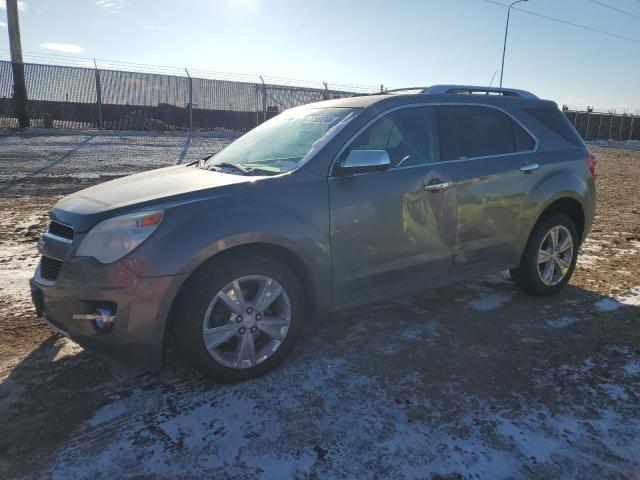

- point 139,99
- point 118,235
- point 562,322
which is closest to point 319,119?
point 118,235

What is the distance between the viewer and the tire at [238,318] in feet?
9.62

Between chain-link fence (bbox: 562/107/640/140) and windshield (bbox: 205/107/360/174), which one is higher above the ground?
chain-link fence (bbox: 562/107/640/140)

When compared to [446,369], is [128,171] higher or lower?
higher

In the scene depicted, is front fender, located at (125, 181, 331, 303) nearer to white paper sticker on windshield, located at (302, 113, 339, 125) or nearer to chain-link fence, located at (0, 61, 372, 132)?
white paper sticker on windshield, located at (302, 113, 339, 125)

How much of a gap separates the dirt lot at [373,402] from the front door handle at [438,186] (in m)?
1.09

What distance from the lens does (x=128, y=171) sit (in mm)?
11711

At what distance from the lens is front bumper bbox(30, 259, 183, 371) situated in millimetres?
2758

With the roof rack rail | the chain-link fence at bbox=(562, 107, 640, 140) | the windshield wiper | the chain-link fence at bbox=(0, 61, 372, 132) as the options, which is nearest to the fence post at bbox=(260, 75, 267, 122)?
the chain-link fence at bbox=(0, 61, 372, 132)

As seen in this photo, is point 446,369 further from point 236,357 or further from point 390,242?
point 236,357

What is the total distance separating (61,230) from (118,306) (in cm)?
72

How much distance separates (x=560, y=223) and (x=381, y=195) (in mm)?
2165

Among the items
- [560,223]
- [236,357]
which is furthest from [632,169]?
[236,357]

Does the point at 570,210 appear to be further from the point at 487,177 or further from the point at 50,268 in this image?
the point at 50,268

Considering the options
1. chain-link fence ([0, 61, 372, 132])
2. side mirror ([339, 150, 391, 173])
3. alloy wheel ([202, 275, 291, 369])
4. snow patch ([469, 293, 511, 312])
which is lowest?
snow patch ([469, 293, 511, 312])
